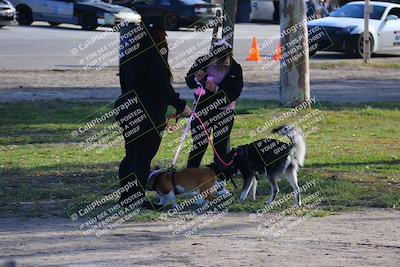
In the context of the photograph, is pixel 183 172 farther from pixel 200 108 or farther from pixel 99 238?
pixel 99 238

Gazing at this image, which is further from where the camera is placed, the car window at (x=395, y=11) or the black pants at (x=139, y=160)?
the car window at (x=395, y=11)

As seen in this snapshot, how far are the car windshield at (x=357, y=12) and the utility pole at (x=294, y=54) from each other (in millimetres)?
13127

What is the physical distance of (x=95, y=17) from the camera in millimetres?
38812

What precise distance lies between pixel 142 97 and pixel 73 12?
99.2ft

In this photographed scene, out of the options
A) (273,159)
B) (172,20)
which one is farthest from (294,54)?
(172,20)

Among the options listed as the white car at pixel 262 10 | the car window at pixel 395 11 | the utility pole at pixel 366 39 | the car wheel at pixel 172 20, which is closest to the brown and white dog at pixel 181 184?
the utility pole at pixel 366 39

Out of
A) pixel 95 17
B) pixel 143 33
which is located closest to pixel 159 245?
pixel 143 33

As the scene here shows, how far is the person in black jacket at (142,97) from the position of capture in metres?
9.45

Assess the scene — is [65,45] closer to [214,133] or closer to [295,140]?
[214,133]

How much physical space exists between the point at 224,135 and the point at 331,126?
584 centimetres

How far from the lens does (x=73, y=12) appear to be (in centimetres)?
3919

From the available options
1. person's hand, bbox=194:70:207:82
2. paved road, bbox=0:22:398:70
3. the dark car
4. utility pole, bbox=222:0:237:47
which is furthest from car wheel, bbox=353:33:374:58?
person's hand, bbox=194:70:207:82

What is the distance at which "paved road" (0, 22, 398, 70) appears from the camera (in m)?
25.9

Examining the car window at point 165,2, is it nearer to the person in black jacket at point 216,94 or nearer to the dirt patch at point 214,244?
the person in black jacket at point 216,94
